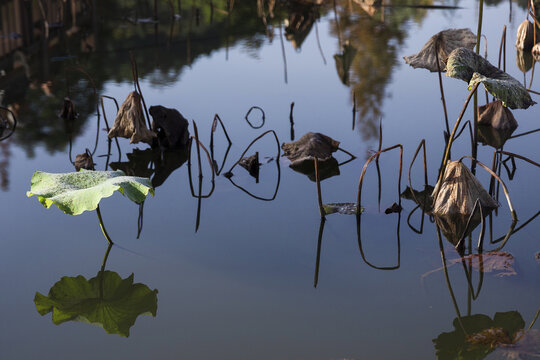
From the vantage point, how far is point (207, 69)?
476 centimetres

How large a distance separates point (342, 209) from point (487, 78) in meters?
0.78

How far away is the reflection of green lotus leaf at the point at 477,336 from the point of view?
1697mm

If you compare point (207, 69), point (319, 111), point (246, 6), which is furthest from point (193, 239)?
point (246, 6)

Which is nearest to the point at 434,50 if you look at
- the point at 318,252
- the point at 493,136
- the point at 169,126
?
the point at 493,136

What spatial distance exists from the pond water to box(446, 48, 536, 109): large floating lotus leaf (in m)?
0.50

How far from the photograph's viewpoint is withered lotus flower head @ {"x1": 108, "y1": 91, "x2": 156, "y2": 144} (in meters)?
2.87

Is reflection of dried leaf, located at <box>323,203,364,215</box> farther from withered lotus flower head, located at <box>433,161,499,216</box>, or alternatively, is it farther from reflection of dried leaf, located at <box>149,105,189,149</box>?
reflection of dried leaf, located at <box>149,105,189,149</box>

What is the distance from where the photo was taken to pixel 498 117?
131 inches

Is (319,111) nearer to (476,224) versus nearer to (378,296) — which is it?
(476,224)

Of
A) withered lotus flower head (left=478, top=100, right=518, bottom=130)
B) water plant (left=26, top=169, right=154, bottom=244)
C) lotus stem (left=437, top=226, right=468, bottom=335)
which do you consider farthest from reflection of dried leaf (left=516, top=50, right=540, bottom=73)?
water plant (left=26, top=169, right=154, bottom=244)

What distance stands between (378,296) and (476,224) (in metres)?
0.60

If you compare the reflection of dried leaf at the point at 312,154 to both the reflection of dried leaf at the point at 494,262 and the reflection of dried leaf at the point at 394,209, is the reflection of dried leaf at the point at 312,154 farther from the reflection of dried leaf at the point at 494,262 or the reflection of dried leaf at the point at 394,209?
the reflection of dried leaf at the point at 494,262

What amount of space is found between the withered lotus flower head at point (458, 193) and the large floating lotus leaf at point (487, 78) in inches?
13.2

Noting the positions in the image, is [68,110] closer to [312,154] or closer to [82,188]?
[312,154]
